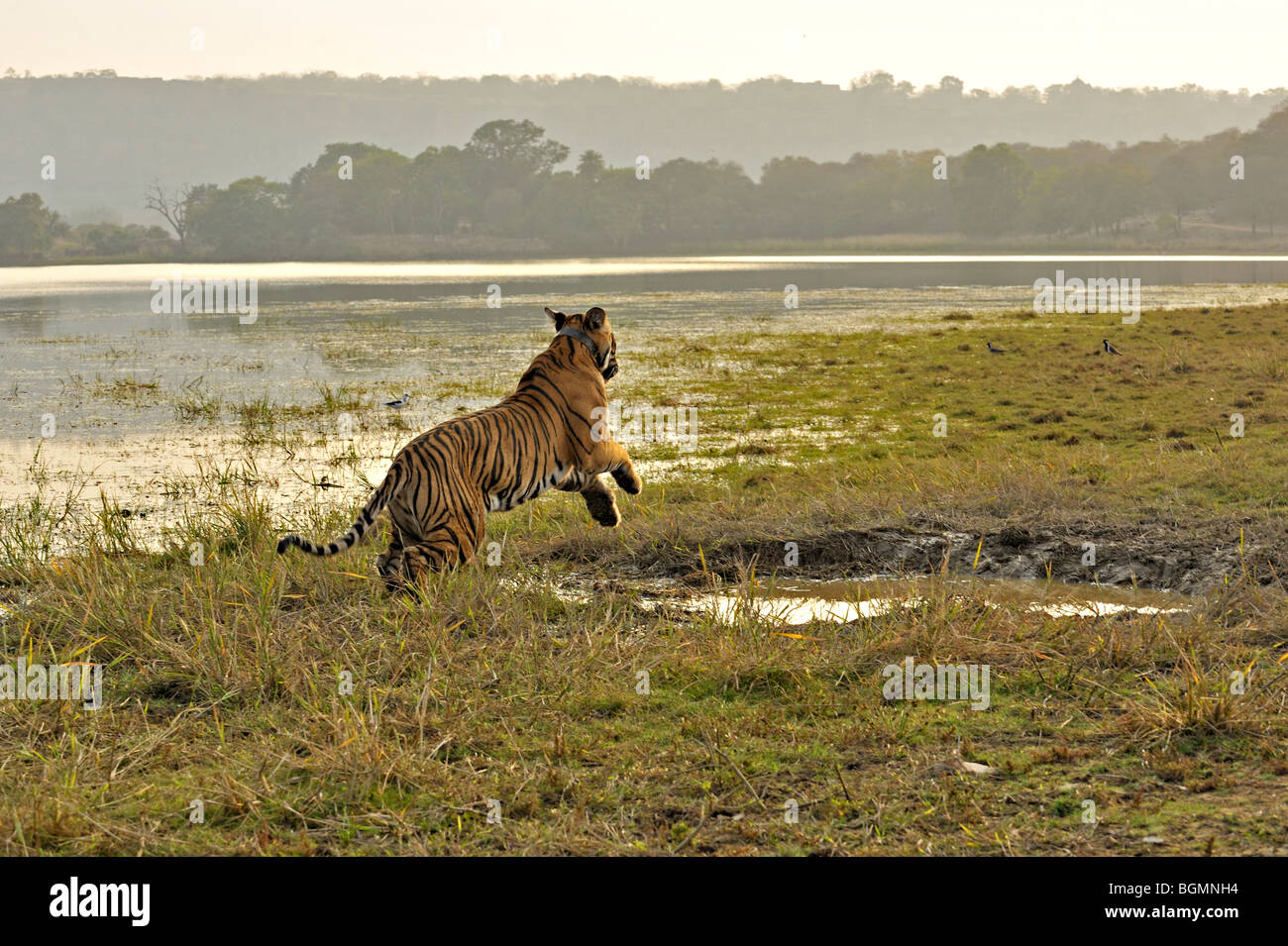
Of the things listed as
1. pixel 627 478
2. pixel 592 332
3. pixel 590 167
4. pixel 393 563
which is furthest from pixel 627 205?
pixel 393 563

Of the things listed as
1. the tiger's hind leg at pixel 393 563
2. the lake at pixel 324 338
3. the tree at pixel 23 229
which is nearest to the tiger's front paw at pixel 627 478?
the tiger's hind leg at pixel 393 563

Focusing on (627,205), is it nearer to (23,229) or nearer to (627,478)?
(23,229)

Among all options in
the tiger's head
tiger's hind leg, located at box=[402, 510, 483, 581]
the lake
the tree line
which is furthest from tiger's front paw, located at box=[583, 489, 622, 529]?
the tree line

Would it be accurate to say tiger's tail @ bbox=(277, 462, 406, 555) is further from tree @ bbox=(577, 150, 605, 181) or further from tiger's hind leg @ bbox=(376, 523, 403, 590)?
tree @ bbox=(577, 150, 605, 181)

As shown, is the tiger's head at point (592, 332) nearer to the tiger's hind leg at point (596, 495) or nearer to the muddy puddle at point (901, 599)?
the tiger's hind leg at point (596, 495)

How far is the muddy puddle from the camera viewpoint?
6.80m

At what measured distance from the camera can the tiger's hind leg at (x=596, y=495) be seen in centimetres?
791

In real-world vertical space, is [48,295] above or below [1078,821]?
above

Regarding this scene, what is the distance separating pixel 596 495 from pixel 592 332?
3.77ft

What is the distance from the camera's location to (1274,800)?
4.33m
